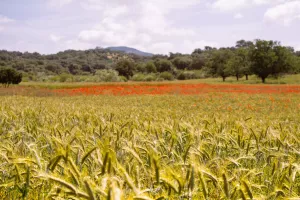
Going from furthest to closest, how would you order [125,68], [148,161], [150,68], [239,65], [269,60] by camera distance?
[150,68]
[125,68]
[239,65]
[269,60]
[148,161]

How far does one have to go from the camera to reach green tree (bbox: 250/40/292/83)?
51.2m

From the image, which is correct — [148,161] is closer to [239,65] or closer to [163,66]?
[239,65]

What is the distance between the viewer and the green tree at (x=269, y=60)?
51.2 meters

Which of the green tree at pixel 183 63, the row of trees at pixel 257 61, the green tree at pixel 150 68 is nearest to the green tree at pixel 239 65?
the row of trees at pixel 257 61

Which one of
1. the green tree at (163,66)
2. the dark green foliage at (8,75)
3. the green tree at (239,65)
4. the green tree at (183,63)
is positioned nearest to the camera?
the dark green foliage at (8,75)

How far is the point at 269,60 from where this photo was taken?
50.9 metres

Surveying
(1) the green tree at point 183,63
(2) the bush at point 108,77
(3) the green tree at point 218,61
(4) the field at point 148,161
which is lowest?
(4) the field at point 148,161

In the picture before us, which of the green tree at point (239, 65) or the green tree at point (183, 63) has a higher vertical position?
the green tree at point (183, 63)

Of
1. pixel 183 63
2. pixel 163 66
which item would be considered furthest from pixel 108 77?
pixel 183 63

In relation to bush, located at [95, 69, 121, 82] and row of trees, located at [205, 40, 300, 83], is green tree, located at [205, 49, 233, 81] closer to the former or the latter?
row of trees, located at [205, 40, 300, 83]

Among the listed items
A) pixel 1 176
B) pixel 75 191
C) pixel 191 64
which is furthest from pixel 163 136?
pixel 191 64

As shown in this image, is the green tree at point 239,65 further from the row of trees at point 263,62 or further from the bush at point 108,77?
the bush at point 108,77

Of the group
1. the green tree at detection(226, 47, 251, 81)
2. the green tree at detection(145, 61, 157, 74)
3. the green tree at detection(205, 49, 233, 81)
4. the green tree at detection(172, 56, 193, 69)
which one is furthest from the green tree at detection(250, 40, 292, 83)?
the green tree at detection(172, 56, 193, 69)

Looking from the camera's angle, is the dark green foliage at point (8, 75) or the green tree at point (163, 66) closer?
the dark green foliage at point (8, 75)
